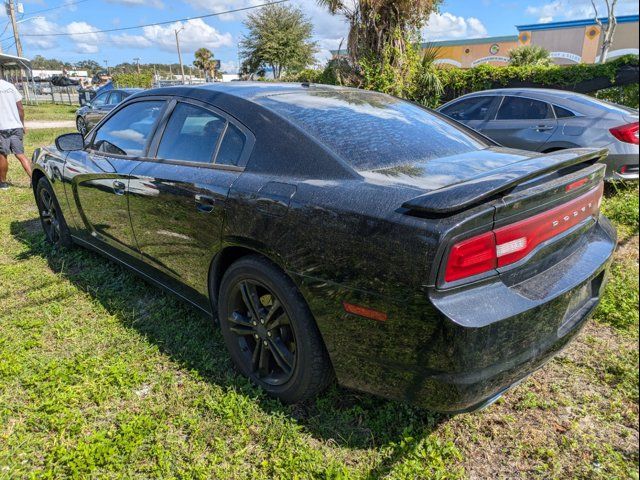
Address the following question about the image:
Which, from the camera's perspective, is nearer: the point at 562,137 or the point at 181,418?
the point at 181,418

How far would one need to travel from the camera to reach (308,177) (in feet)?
7.02

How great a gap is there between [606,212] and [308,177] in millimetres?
4202

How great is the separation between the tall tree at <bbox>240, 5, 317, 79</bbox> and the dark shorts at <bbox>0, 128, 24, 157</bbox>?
A: 78.2ft

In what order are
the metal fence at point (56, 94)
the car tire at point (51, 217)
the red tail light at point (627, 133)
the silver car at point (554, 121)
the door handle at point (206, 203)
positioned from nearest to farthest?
1. the door handle at point (206, 203)
2. the car tire at point (51, 217)
3. the red tail light at point (627, 133)
4. the silver car at point (554, 121)
5. the metal fence at point (56, 94)

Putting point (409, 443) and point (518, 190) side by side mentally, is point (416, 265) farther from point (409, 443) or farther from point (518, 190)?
point (409, 443)

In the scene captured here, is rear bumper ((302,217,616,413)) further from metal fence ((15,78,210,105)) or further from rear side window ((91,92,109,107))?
metal fence ((15,78,210,105))

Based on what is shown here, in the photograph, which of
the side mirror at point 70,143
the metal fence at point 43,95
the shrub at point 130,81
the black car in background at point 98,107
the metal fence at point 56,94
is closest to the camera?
the side mirror at point 70,143

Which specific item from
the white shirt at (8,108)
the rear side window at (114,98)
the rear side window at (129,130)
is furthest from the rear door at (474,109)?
the rear side window at (114,98)

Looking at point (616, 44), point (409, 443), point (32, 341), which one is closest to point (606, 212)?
point (409, 443)

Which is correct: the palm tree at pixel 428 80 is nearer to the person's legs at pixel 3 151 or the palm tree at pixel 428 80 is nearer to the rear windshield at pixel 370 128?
the person's legs at pixel 3 151

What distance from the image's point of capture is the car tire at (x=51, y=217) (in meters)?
4.43

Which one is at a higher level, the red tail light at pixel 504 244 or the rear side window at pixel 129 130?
the rear side window at pixel 129 130

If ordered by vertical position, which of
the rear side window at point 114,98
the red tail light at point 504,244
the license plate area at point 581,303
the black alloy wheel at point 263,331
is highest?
the rear side window at point 114,98

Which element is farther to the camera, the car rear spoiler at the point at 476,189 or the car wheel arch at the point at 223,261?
the car wheel arch at the point at 223,261
